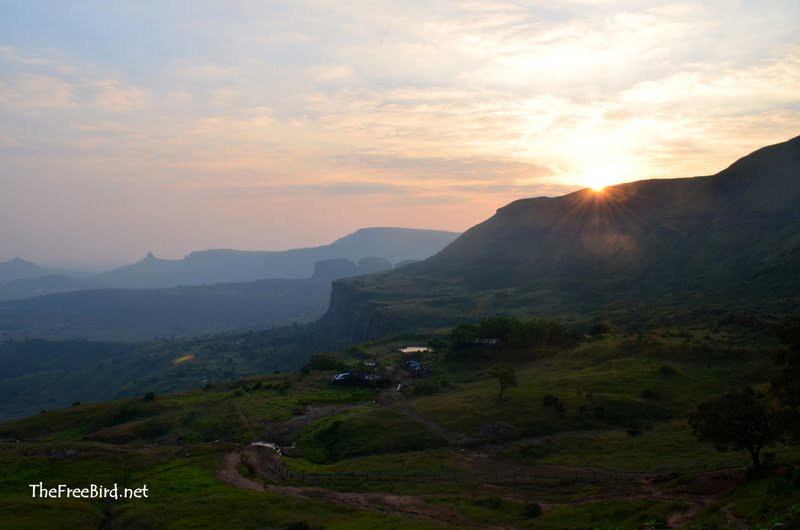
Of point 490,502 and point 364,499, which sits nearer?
point 490,502

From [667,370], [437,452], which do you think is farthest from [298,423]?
[667,370]

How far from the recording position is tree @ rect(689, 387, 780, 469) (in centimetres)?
4069

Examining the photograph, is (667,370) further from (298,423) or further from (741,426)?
(298,423)

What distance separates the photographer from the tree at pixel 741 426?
40688 mm

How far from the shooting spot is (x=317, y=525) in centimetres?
4059

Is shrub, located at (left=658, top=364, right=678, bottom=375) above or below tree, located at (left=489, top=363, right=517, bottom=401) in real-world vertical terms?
below

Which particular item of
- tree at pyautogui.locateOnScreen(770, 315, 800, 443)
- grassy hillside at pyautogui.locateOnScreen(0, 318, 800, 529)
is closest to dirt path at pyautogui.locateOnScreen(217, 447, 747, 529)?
grassy hillside at pyautogui.locateOnScreen(0, 318, 800, 529)

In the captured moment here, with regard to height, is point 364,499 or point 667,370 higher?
point 667,370

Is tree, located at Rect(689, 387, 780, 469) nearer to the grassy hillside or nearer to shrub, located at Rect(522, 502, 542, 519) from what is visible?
the grassy hillside

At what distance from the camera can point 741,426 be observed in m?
40.9

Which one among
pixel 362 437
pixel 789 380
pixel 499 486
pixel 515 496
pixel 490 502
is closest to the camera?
pixel 789 380

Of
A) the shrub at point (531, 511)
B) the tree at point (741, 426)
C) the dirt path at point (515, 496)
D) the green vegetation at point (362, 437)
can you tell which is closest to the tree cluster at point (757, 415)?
the tree at point (741, 426)

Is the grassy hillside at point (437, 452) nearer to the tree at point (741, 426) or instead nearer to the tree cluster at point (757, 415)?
the tree at point (741, 426)

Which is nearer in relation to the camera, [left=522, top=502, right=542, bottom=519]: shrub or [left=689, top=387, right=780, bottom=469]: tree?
[left=689, top=387, right=780, bottom=469]: tree
